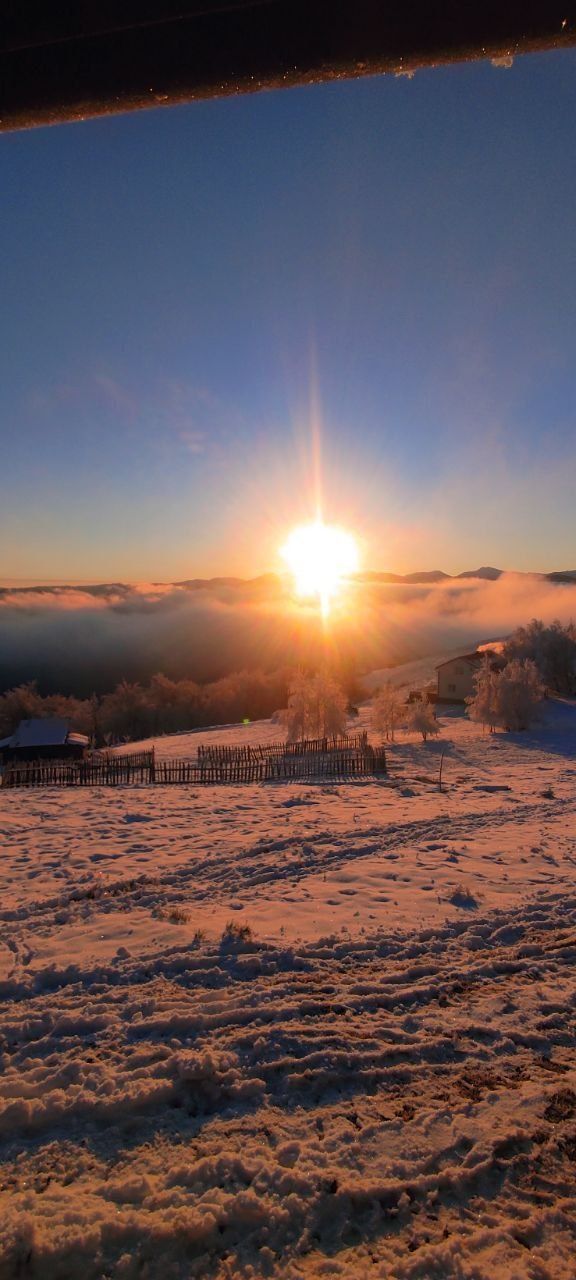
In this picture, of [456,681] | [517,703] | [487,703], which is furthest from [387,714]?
[456,681]

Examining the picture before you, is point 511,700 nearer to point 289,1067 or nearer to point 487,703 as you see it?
point 487,703

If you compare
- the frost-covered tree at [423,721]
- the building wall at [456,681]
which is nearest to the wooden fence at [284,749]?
the frost-covered tree at [423,721]

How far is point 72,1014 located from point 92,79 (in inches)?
221

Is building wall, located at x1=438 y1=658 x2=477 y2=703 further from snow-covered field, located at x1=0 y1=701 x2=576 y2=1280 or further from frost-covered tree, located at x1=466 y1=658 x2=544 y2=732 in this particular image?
snow-covered field, located at x1=0 y1=701 x2=576 y2=1280

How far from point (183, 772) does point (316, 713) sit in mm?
21491

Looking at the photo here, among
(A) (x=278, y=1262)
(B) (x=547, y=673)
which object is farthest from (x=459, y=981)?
(B) (x=547, y=673)

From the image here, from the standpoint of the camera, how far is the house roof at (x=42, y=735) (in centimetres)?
4569

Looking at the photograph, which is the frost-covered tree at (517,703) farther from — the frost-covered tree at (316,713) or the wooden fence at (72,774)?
the wooden fence at (72,774)

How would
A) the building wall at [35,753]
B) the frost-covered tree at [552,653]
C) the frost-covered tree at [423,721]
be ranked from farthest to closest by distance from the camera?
the frost-covered tree at [552,653]
the building wall at [35,753]
the frost-covered tree at [423,721]

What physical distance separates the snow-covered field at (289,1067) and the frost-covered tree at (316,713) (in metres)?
34.3

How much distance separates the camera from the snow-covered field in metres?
2.73

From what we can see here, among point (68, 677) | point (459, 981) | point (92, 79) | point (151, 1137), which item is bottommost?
point (68, 677)

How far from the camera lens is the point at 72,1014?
4773 mm

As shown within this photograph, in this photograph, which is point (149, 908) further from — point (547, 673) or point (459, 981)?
point (547, 673)
